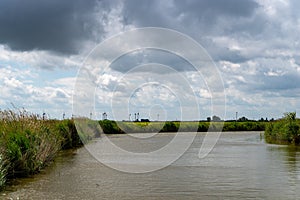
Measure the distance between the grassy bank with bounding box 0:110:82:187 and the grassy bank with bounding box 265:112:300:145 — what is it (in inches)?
751

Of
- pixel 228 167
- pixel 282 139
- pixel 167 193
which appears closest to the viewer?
pixel 167 193

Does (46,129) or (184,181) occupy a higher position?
(46,129)

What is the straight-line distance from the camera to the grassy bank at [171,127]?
57.4 metres

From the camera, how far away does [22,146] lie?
14.4 m

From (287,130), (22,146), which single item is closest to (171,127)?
(287,130)

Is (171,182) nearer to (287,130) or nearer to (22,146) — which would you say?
(22,146)

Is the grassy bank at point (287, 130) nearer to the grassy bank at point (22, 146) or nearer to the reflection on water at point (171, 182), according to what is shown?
the reflection on water at point (171, 182)

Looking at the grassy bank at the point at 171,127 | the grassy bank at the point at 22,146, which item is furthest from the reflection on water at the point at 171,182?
the grassy bank at the point at 171,127

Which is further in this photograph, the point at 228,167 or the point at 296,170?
the point at 228,167

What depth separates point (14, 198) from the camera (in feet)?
36.4

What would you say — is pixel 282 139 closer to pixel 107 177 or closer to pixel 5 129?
pixel 107 177

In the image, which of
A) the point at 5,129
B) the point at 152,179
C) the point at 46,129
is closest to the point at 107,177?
the point at 152,179

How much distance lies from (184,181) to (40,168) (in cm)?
544

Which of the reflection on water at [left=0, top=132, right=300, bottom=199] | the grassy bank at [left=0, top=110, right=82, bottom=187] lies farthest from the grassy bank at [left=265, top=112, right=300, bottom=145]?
the grassy bank at [left=0, top=110, right=82, bottom=187]
